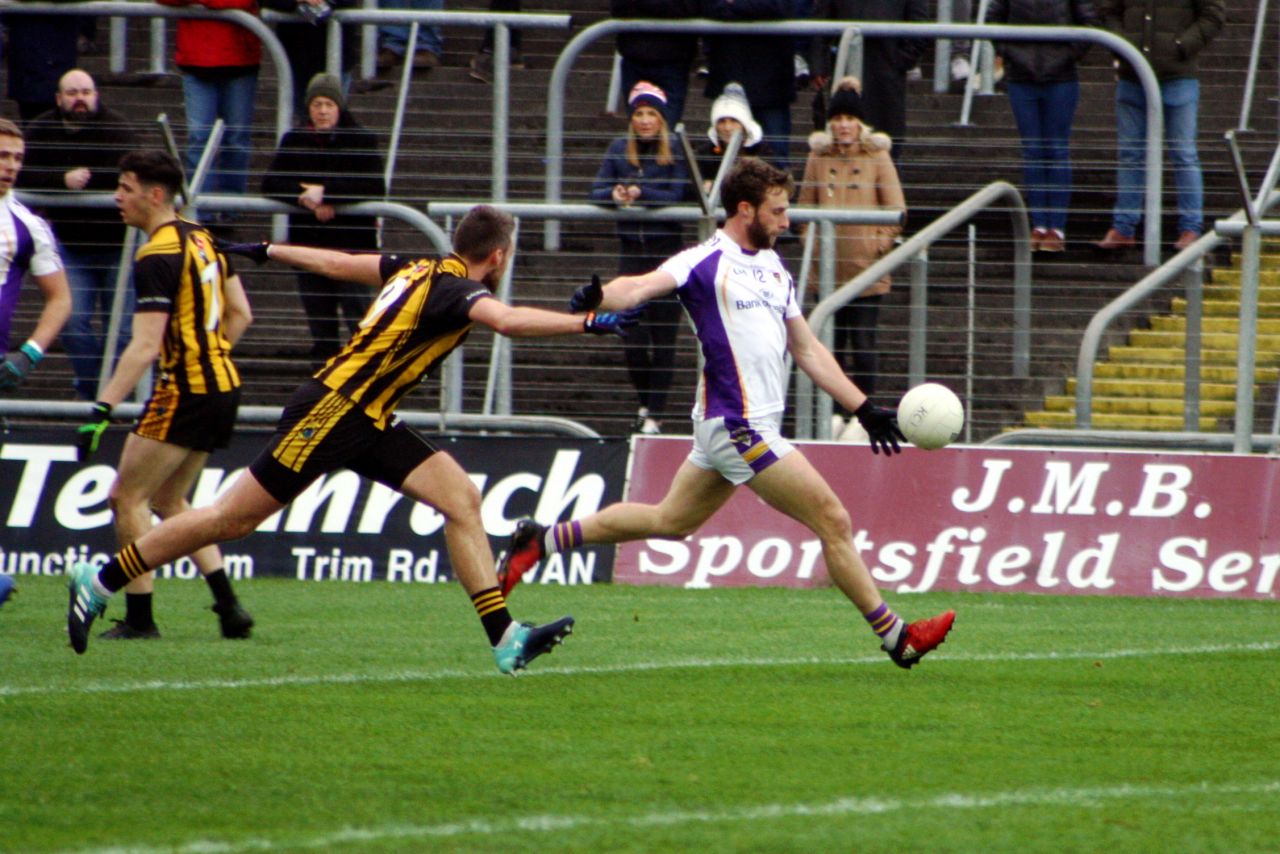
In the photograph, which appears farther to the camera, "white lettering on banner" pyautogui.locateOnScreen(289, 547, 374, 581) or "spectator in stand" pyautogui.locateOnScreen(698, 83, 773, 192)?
"spectator in stand" pyautogui.locateOnScreen(698, 83, 773, 192)

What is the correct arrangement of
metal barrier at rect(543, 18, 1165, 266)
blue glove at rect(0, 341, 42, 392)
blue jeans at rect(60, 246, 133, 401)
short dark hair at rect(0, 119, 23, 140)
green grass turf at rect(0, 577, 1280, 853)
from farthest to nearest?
metal barrier at rect(543, 18, 1165, 266), blue jeans at rect(60, 246, 133, 401), short dark hair at rect(0, 119, 23, 140), blue glove at rect(0, 341, 42, 392), green grass turf at rect(0, 577, 1280, 853)

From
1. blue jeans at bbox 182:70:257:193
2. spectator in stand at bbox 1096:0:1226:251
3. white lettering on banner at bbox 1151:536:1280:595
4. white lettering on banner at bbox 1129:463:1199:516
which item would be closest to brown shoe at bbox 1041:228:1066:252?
spectator in stand at bbox 1096:0:1226:251

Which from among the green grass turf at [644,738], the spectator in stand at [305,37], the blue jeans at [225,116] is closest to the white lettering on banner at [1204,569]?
the green grass turf at [644,738]

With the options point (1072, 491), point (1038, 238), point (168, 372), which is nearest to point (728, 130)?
point (1038, 238)

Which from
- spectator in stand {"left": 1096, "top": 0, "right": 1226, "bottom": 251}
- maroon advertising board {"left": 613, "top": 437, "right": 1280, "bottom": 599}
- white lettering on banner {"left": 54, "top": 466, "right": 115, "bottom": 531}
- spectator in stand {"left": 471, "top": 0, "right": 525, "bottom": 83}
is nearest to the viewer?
maroon advertising board {"left": 613, "top": 437, "right": 1280, "bottom": 599}

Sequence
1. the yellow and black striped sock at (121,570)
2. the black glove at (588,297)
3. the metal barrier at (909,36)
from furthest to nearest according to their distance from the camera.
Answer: the metal barrier at (909,36), the yellow and black striped sock at (121,570), the black glove at (588,297)

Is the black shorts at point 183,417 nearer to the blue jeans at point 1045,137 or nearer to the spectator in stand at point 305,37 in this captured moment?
the spectator in stand at point 305,37

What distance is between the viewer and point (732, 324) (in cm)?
866

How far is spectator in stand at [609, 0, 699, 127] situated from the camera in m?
14.4

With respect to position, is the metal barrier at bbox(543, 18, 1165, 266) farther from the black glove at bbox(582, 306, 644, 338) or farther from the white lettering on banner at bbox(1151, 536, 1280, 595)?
the black glove at bbox(582, 306, 644, 338)

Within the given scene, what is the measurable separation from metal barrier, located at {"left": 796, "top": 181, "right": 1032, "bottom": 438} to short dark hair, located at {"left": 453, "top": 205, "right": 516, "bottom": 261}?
15.8 ft

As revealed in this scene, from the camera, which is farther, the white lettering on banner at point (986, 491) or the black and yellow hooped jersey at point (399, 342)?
the white lettering on banner at point (986, 491)

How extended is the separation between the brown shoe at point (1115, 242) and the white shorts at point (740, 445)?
541 cm

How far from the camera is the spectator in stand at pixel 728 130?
1352 cm
